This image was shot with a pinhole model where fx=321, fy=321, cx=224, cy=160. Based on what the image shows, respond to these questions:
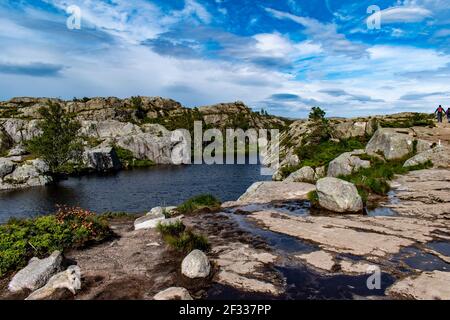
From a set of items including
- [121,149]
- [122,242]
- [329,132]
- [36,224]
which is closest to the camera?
[36,224]

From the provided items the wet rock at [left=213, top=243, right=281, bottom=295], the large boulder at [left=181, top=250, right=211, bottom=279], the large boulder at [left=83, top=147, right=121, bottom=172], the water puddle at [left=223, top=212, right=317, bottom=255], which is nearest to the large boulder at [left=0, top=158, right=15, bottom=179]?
the large boulder at [left=83, top=147, right=121, bottom=172]

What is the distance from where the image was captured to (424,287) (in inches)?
476

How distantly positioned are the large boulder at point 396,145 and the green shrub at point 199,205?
25940 millimetres

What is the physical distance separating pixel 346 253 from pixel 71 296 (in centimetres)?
1232

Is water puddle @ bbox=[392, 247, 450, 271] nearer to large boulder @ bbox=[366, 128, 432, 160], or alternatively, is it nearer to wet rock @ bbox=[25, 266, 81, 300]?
wet rock @ bbox=[25, 266, 81, 300]

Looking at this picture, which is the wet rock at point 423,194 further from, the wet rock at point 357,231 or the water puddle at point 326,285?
the water puddle at point 326,285

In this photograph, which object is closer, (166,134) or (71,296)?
(71,296)

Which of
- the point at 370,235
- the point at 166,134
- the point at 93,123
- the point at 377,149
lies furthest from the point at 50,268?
the point at 93,123

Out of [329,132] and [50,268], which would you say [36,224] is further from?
[329,132]

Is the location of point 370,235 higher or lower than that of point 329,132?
lower

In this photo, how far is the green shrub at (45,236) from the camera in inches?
591

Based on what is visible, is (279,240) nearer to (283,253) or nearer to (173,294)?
(283,253)

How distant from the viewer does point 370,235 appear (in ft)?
60.0

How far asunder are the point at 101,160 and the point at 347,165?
7474 centimetres
